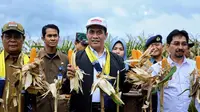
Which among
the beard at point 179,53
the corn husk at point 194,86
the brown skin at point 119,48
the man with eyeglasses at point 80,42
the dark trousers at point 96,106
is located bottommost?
the dark trousers at point 96,106

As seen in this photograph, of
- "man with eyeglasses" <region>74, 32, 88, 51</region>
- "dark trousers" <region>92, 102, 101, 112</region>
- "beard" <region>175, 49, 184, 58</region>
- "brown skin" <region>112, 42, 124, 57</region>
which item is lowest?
"dark trousers" <region>92, 102, 101, 112</region>

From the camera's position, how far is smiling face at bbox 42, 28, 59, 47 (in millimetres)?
4461

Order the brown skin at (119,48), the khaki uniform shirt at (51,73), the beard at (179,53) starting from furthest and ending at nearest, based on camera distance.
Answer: the brown skin at (119,48) → the khaki uniform shirt at (51,73) → the beard at (179,53)

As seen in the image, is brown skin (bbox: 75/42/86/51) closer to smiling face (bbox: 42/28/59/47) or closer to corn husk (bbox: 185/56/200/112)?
smiling face (bbox: 42/28/59/47)

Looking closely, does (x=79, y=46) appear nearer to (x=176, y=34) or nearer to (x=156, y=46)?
(x=156, y=46)

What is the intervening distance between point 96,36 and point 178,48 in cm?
90

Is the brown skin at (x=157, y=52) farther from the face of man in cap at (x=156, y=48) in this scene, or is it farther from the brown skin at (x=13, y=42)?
the brown skin at (x=13, y=42)

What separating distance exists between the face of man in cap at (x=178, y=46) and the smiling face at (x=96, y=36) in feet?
2.53

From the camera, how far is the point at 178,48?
3861mm

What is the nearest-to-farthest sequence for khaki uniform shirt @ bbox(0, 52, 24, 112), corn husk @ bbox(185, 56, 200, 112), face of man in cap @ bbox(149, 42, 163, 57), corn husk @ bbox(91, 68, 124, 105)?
corn husk @ bbox(91, 68, 124, 105) → corn husk @ bbox(185, 56, 200, 112) → khaki uniform shirt @ bbox(0, 52, 24, 112) → face of man in cap @ bbox(149, 42, 163, 57)

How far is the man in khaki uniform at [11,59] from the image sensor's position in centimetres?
375

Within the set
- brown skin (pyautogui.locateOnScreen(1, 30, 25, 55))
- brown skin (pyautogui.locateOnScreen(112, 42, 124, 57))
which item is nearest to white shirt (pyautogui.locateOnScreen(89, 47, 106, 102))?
brown skin (pyautogui.locateOnScreen(1, 30, 25, 55))

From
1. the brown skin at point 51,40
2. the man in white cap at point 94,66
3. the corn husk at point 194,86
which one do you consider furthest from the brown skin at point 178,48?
the brown skin at point 51,40

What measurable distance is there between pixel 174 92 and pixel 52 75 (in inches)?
55.5
